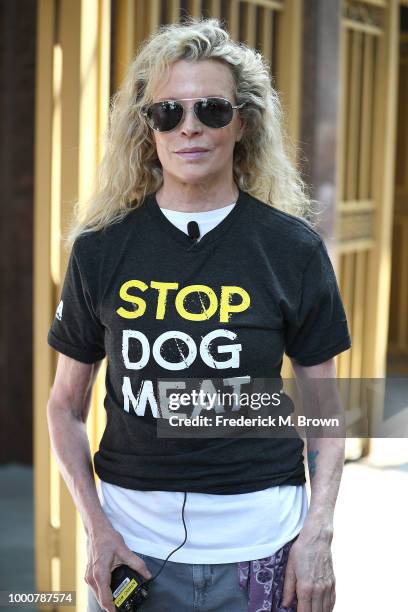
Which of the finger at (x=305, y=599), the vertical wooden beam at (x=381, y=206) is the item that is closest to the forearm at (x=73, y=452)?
the finger at (x=305, y=599)

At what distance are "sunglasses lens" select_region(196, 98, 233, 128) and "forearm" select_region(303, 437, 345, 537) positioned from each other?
2.29 feet

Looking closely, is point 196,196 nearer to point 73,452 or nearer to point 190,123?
point 190,123

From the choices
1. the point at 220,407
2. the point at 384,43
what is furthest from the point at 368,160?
the point at 220,407

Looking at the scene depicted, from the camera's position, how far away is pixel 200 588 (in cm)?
177

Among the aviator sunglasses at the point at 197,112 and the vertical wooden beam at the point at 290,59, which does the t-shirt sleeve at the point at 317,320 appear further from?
the vertical wooden beam at the point at 290,59

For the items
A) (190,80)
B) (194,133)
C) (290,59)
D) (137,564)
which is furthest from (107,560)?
(290,59)

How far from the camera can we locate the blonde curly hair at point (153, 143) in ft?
6.27

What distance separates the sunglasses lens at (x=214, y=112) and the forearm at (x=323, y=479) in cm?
70

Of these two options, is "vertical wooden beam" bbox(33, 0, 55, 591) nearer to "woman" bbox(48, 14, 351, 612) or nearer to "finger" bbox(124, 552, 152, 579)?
"woman" bbox(48, 14, 351, 612)

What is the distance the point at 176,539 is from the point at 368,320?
14.2 feet

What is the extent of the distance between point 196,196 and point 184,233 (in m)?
0.09

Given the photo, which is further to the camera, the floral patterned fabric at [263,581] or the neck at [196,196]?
the neck at [196,196]

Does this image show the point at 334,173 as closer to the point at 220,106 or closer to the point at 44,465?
the point at 44,465

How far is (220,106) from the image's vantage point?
1.86 meters
